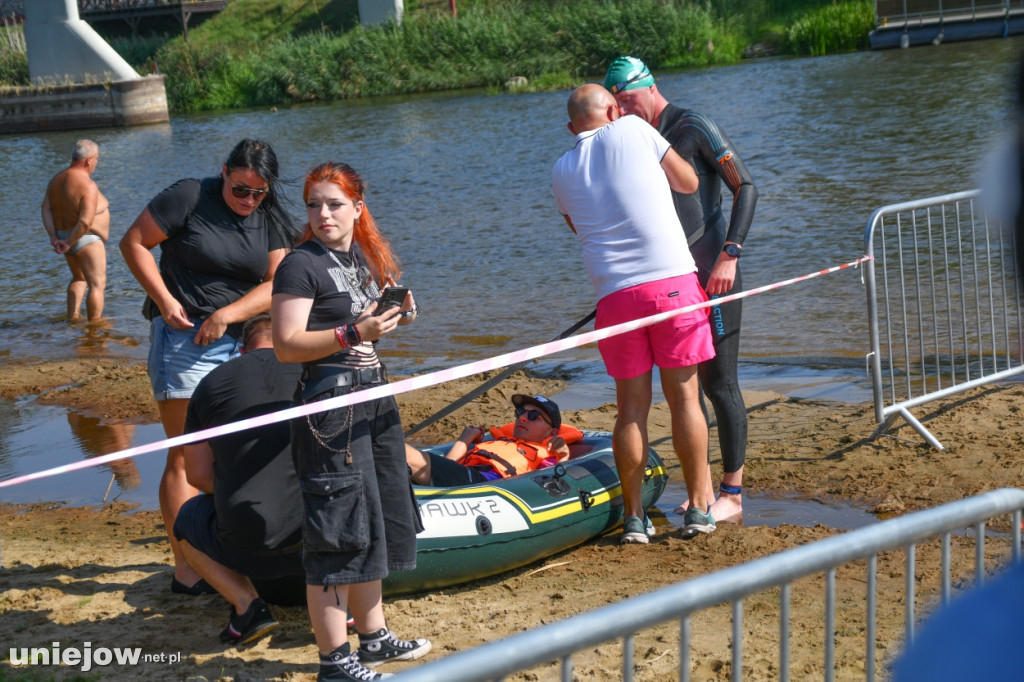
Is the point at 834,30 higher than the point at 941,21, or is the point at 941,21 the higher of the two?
the point at 834,30

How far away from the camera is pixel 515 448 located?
5.46 meters

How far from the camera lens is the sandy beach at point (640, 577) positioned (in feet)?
Result: 12.5

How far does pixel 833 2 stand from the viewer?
4012 centimetres

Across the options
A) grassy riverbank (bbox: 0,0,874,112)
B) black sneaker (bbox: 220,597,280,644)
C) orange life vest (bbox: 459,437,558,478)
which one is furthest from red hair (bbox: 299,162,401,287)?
grassy riverbank (bbox: 0,0,874,112)

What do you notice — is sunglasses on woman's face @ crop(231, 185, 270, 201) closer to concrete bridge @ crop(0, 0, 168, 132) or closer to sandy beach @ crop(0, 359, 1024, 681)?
sandy beach @ crop(0, 359, 1024, 681)

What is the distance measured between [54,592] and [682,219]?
3.25 m

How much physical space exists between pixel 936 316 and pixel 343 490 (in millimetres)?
5570

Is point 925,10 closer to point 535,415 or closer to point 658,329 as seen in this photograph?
point 535,415

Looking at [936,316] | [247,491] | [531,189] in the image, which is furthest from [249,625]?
[531,189]

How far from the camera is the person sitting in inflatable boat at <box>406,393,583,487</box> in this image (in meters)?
5.20

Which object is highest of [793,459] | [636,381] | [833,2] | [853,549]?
[833,2]

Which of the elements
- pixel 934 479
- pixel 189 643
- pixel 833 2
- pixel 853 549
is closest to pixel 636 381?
pixel 934 479

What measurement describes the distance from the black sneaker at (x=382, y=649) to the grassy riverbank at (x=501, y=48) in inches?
1360

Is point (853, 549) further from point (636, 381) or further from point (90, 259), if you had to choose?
point (90, 259)
